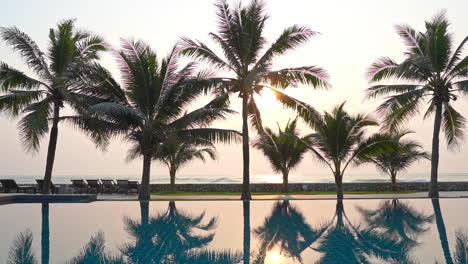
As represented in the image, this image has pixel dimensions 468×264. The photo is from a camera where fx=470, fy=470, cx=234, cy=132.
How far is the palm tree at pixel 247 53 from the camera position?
1878cm


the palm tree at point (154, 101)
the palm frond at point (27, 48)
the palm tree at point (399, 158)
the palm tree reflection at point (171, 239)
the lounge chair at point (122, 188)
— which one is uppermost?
the palm frond at point (27, 48)

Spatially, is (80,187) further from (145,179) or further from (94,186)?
(145,179)

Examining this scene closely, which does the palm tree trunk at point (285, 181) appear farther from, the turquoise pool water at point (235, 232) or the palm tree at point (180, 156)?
the turquoise pool water at point (235, 232)

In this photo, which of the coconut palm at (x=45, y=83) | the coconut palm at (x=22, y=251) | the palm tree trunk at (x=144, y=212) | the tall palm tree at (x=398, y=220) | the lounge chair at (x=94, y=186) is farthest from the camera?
the lounge chair at (x=94, y=186)

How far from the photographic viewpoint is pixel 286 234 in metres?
11.3

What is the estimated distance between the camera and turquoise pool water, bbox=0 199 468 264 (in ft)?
27.6

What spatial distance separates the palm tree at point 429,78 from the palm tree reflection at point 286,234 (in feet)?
27.0

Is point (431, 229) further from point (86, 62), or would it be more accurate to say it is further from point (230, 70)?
point (86, 62)

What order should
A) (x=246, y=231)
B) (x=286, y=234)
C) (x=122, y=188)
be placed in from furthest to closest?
(x=122, y=188)
(x=246, y=231)
(x=286, y=234)

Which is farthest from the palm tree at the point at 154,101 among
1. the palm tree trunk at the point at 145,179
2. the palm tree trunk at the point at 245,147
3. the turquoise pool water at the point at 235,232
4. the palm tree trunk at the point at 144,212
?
the turquoise pool water at the point at 235,232

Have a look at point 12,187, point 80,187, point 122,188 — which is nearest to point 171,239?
point 122,188

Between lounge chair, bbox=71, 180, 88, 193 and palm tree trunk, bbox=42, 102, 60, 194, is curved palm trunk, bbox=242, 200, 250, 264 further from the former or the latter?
lounge chair, bbox=71, 180, 88, 193

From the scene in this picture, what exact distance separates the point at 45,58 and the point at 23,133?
10.7ft

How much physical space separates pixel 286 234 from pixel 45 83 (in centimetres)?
1238
